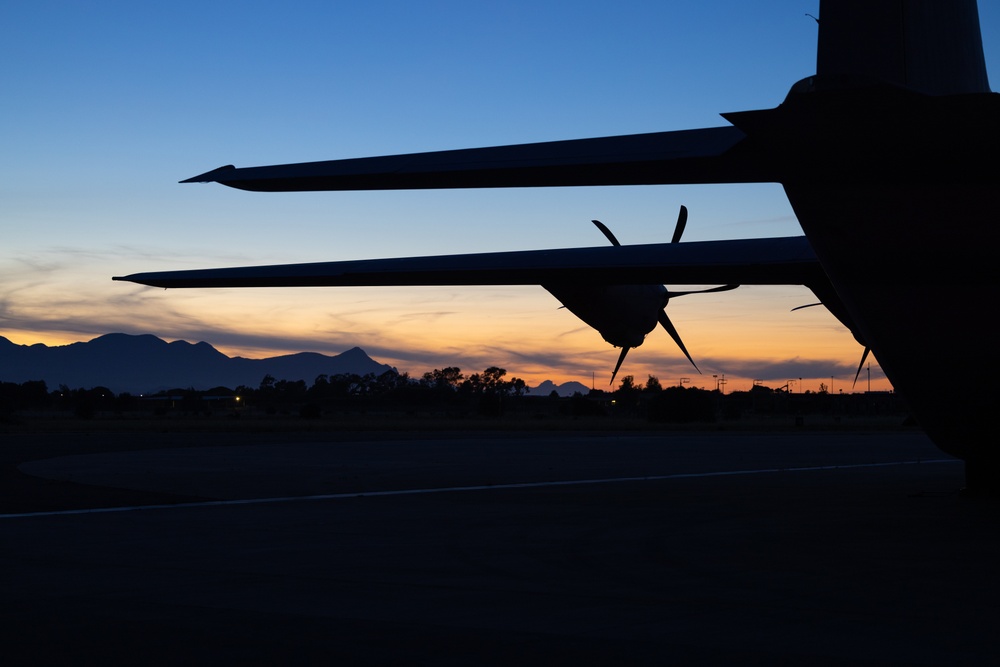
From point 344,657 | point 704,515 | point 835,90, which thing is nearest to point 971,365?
point 704,515

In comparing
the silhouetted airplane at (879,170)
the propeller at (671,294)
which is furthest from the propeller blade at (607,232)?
the silhouetted airplane at (879,170)

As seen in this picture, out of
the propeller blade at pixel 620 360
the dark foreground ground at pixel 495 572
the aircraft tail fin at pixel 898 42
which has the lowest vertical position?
A: the dark foreground ground at pixel 495 572

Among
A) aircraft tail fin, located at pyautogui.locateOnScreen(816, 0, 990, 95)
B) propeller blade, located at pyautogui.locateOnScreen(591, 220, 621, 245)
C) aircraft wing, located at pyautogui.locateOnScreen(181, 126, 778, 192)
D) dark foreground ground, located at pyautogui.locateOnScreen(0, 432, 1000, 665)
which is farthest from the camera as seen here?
propeller blade, located at pyautogui.locateOnScreen(591, 220, 621, 245)

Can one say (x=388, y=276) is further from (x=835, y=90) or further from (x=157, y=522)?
(x=835, y=90)

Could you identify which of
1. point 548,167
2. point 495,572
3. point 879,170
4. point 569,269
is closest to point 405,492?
point 569,269

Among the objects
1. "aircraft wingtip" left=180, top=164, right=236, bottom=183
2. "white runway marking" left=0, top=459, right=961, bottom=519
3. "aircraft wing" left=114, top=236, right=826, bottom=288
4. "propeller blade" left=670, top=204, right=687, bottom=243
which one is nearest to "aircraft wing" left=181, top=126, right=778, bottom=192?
"aircraft wingtip" left=180, top=164, right=236, bottom=183

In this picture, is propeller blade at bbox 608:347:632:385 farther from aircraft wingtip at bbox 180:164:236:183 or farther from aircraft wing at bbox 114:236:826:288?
aircraft wingtip at bbox 180:164:236:183

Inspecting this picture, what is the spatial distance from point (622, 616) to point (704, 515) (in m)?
6.61

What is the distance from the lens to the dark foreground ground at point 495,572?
570 centimetres

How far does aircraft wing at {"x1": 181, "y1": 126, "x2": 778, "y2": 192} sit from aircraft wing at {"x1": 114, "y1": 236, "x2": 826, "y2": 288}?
5393 mm

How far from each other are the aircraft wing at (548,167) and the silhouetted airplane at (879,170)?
1cm

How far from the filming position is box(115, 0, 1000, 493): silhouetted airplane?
23.6 ft

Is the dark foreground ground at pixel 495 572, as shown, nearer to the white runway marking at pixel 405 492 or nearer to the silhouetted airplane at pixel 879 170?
the white runway marking at pixel 405 492

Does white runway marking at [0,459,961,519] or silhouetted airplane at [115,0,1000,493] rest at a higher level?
silhouetted airplane at [115,0,1000,493]
